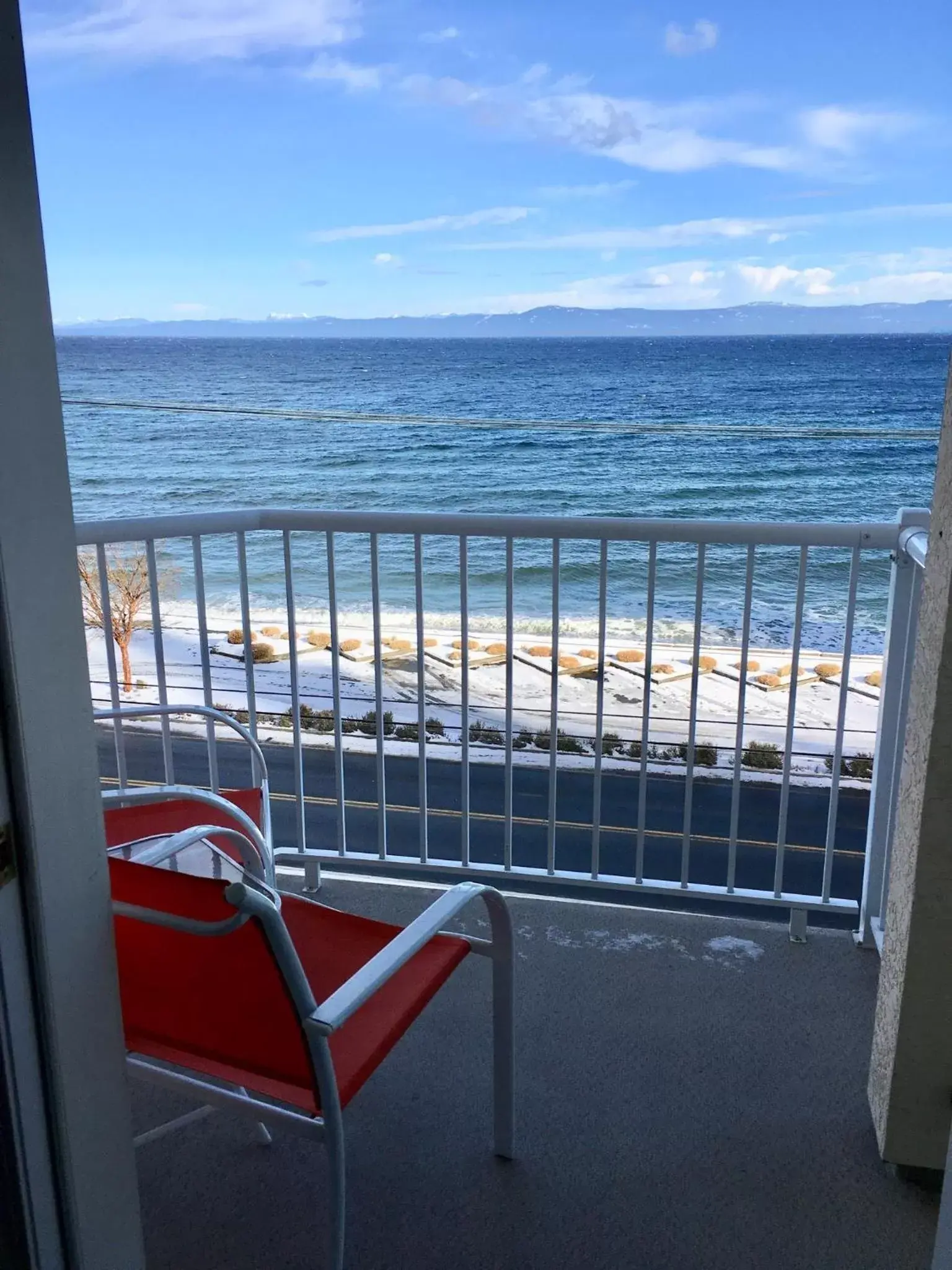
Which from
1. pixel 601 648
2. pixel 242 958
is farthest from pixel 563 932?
pixel 242 958

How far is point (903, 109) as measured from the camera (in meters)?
27.5

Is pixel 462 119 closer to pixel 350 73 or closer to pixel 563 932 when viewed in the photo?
pixel 350 73

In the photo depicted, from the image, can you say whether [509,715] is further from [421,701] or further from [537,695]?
[537,695]

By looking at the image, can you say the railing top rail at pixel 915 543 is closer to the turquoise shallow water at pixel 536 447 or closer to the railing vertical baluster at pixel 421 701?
the railing vertical baluster at pixel 421 701

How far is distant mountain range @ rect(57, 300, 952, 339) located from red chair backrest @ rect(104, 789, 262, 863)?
29.9m

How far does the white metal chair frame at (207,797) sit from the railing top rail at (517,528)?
0.43m

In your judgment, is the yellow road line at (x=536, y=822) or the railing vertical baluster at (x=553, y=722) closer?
the railing vertical baluster at (x=553, y=722)

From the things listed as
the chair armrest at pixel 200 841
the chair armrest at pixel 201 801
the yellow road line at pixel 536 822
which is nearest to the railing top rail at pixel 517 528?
the chair armrest at pixel 201 801

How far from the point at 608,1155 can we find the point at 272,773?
8206 mm

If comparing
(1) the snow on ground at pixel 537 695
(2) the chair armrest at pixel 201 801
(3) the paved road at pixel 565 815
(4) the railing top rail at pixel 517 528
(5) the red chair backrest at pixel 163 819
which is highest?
(4) the railing top rail at pixel 517 528

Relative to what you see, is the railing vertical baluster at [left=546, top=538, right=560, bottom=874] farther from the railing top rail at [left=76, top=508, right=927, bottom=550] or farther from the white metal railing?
the railing top rail at [left=76, top=508, right=927, bottom=550]

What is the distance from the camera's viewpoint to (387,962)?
4.68 feet

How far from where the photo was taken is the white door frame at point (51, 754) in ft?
2.93

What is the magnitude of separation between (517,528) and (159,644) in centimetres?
103
